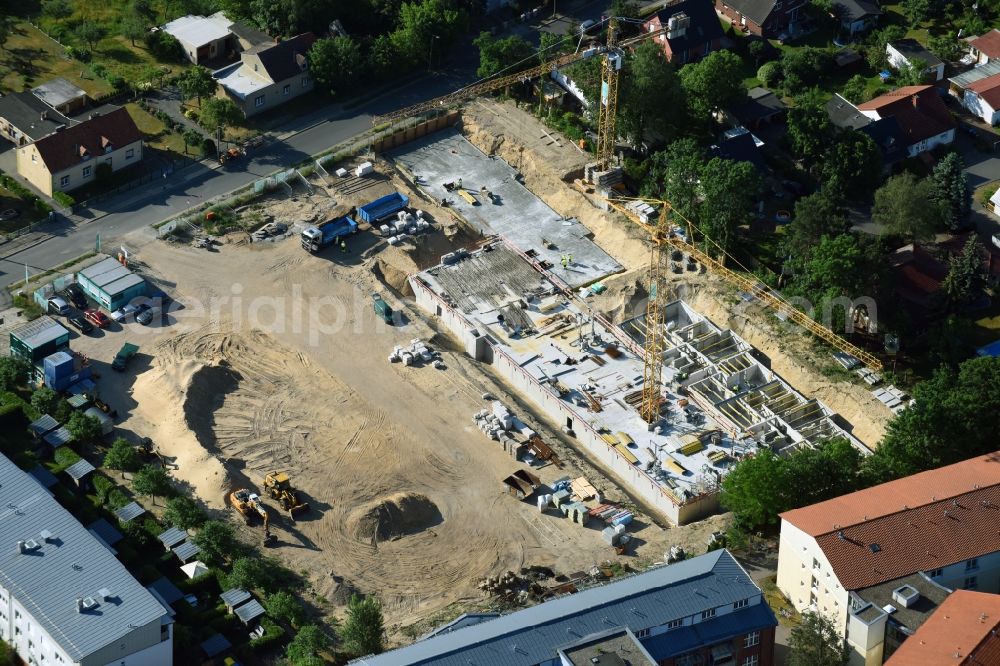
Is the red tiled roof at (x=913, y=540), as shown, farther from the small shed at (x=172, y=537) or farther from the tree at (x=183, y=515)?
the small shed at (x=172, y=537)

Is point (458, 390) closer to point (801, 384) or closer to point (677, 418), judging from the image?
point (677, 418)

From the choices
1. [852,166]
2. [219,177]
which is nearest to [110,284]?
[219,177]

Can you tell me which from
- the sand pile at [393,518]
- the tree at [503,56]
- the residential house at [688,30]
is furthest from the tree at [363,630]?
the residential house at [688,30]

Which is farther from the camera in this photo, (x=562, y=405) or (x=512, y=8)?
(x=512, y=8)

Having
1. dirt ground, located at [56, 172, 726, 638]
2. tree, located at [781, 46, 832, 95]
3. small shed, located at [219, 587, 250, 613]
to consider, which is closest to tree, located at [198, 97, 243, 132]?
dirt ground, located at [56, 172, 726, 638]

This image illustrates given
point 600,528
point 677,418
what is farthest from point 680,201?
point 600,528
